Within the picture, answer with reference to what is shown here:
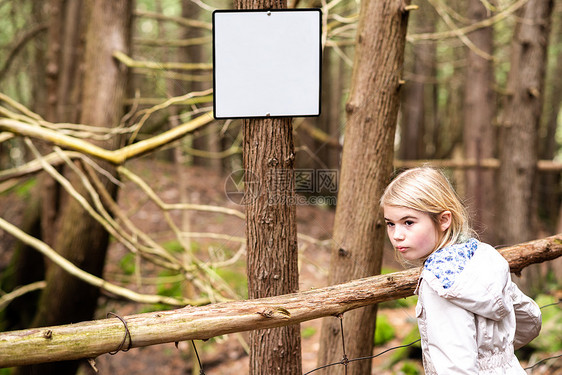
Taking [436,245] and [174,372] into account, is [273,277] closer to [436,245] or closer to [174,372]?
[436,245]

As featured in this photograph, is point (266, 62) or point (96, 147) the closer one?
point (266, 62)

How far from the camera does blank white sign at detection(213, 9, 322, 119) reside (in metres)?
1.94

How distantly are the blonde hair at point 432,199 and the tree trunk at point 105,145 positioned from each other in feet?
12.3

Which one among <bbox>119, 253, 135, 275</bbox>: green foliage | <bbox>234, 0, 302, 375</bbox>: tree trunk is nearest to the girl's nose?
<bbox>234, 0, 302, 375</bbox>: tree trunk

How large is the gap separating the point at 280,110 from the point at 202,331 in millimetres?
938

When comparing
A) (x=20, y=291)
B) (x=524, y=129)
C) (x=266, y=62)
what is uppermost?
(x=266, y=62)

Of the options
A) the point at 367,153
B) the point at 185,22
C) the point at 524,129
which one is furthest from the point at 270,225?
the point at 524,129

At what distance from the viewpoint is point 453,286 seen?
1488 mm

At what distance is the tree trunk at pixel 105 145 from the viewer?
4836 mm

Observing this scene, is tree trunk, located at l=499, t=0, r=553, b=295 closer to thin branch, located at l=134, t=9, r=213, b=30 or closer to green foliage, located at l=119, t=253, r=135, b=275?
thin branch, located at l=134, t=9, r=213, b=30

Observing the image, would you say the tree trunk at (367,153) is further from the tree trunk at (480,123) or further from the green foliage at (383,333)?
the tree trunk at (480,123)

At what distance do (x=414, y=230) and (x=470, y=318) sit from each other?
1.15ft

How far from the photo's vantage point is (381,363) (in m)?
5.47

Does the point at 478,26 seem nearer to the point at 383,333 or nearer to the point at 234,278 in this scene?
the point at 383,333
